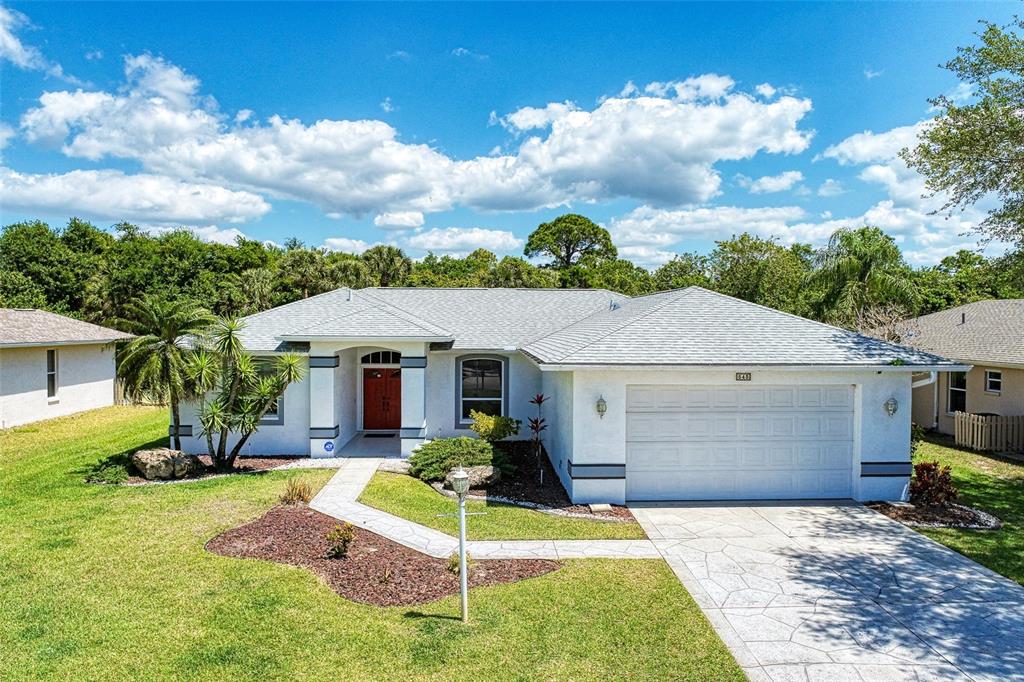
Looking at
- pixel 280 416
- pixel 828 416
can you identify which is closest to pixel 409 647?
pixel 828 416

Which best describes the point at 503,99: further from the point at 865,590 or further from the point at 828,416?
the point at 865,590

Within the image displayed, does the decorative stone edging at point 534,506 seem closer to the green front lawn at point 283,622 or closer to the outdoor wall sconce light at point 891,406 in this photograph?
the green front lawn at point 283,622

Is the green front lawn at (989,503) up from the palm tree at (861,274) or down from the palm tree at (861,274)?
down

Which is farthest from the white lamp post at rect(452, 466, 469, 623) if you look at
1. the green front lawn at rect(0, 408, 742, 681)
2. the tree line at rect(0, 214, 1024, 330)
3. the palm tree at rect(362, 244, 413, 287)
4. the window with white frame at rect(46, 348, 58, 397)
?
the palm tree at rect(362, 244, 413, 287)

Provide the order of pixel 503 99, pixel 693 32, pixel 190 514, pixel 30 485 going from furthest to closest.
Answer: pixel 503 99
pixel 693 32
pixel 30 485
pixel 190 514

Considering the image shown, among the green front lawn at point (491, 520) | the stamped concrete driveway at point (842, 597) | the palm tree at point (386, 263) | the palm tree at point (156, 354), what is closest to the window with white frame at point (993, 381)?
the stamped concrete driveway at point (842, 597)

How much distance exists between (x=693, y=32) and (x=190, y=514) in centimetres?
1559

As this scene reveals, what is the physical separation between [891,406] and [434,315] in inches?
492

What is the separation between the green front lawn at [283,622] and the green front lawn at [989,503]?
4965mm

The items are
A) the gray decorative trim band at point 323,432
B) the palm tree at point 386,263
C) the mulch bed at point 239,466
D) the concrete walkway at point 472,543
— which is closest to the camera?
the concrete walkway at point 472,543

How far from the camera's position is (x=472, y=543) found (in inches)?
330

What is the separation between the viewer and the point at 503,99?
16.8 meters

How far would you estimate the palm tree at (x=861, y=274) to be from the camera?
65.8 ft

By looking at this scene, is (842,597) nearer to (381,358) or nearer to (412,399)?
(412,399)
